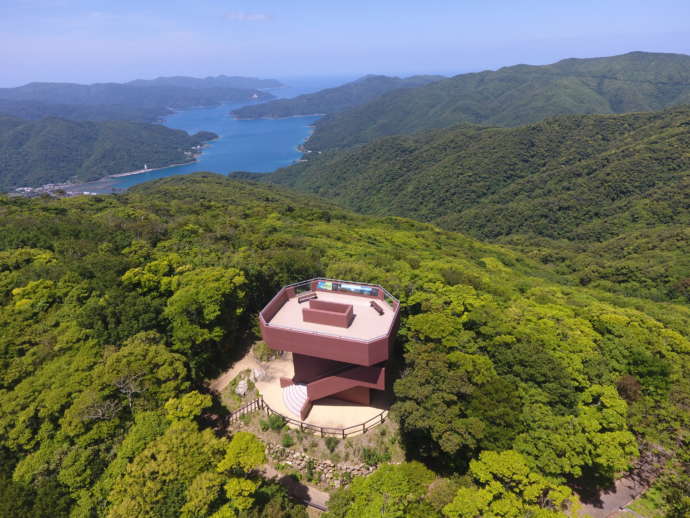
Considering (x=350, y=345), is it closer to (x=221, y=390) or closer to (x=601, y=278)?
(x=221, y=390)

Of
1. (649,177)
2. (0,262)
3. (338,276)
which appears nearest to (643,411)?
(338,276)

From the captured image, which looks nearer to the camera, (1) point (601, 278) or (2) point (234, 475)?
(2) point (234, 475)

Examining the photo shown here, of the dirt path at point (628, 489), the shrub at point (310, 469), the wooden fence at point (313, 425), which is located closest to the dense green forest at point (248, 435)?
the dirt path at point (628, 489)

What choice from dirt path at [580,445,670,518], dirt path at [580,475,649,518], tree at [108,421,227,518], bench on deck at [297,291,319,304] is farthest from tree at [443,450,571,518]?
bench on deck at [297,291,319,304]

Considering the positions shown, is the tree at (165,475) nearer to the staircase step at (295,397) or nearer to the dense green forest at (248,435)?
the dense green forest at (248,435)

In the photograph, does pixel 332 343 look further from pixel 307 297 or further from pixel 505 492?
pixel 505 492

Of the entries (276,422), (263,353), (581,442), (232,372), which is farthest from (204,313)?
(581,442)

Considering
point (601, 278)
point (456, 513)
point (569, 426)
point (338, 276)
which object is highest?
point (338, 276)
